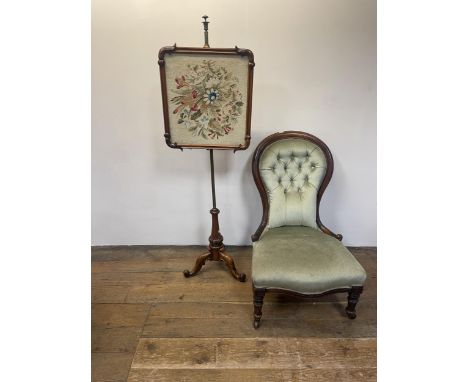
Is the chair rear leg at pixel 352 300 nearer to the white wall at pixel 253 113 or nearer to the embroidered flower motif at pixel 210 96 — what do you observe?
the white wall at pixel 253 113

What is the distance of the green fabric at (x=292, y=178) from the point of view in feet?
6.98

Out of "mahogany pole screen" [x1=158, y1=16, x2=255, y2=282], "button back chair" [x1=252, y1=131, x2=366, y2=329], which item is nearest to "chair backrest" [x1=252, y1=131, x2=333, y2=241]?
"button back chair" [x1=252, y1=131, x2=366, y2=329]

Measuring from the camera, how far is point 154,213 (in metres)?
2.62

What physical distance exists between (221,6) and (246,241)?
1705 millimetres

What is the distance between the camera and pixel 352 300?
178 centimetres

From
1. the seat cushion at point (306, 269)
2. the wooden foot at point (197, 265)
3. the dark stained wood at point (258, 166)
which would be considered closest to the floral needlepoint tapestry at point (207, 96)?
the dark stained wood at point (258, 166)

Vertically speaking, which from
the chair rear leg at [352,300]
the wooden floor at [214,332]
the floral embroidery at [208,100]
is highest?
the floral embroidery at [208,100]

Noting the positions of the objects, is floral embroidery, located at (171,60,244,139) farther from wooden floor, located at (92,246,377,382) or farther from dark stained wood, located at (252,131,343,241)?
wooden floor, located at (92,246,377,382)

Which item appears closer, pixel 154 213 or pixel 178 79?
pixel 178 79

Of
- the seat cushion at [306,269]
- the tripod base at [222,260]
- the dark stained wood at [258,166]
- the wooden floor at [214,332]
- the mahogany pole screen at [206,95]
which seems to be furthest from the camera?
the tripod base at [222,260]
